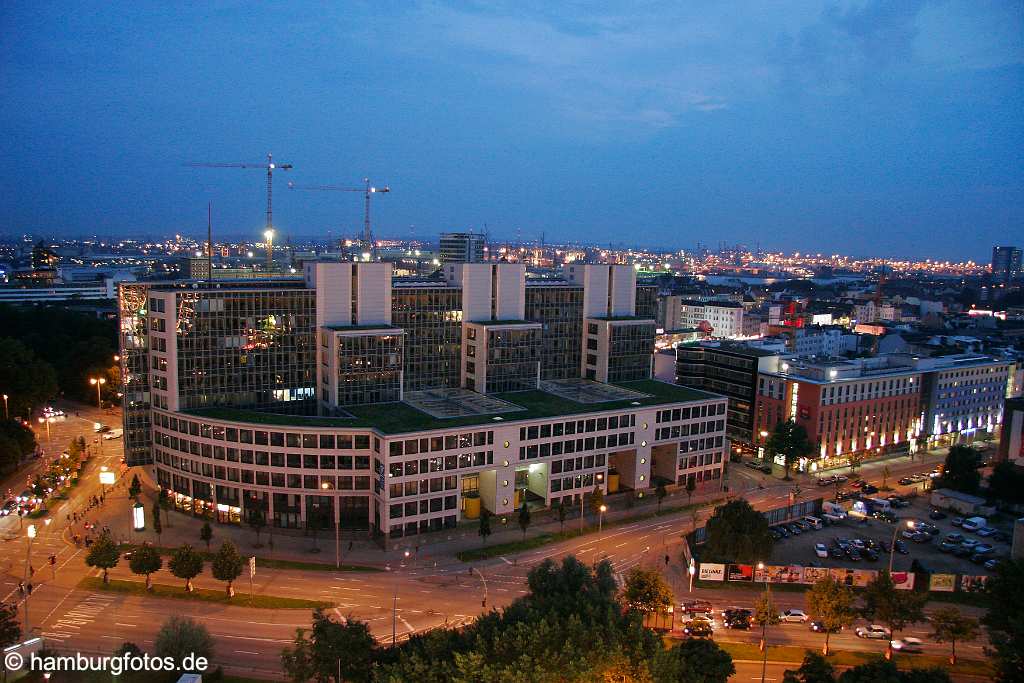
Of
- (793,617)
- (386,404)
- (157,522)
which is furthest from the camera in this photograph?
(386,404)

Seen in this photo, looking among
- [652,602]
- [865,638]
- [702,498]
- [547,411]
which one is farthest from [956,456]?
[652,602]

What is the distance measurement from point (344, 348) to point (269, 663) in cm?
3675

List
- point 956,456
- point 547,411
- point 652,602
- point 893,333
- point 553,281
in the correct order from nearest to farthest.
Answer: point 652,602
point 547,411
point 956,456
point 553,281
point 893,333

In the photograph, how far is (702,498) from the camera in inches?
3137

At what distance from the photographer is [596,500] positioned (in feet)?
233

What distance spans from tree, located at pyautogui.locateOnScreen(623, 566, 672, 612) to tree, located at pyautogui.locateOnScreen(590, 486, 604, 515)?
20296mm

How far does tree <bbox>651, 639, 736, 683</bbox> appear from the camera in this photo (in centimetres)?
3772

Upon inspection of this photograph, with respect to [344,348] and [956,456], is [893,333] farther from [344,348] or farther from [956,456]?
[344,348]

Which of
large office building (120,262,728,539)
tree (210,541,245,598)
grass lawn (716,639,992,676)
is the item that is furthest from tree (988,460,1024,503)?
tree (210,541,245,598)

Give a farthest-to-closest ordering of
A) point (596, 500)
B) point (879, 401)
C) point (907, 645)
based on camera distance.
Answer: point (879, 401), point (596, 500), point (907, 645)

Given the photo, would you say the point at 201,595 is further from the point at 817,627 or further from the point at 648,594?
the point at 817,627

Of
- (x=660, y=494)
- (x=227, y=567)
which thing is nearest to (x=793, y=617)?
(x=660, y=494)

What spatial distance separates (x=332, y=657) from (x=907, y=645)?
38.8m

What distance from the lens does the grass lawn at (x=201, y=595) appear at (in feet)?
173
